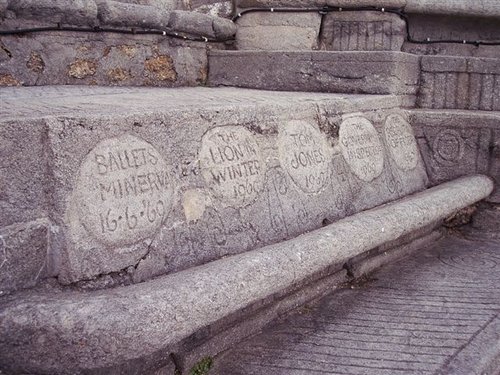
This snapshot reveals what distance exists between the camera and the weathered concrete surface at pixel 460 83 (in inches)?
161

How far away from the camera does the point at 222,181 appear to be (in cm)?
233

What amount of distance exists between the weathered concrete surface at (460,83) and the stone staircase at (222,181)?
1 cm

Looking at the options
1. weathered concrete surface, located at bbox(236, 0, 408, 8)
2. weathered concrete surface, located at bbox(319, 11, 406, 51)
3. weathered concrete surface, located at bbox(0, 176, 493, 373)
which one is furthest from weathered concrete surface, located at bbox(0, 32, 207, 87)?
weathered concrete surface, located at bbox(0, 176, 493, 373)

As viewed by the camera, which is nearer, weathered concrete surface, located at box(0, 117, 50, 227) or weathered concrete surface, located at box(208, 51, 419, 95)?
weathered concrete surface, located at box(0, 117, 50, 227)

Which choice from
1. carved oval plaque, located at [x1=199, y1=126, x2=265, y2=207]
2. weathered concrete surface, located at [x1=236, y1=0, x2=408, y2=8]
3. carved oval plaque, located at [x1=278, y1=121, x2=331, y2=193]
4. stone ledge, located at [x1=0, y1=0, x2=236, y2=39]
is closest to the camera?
carved oval plaque, located at [x1=199, y1=126, x2=265, y2=207]

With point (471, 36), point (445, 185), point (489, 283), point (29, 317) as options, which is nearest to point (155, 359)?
Result: point (29, 317)

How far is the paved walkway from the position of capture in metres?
2.11

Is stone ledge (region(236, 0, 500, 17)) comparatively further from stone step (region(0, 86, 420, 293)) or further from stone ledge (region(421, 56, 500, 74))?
stone step (region(0, 86, 420, 293))

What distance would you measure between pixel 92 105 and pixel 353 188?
1546 millimetres

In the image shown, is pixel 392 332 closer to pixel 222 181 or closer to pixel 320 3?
pixel 222 181

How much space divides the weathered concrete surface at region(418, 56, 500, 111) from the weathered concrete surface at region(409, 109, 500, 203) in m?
0.18

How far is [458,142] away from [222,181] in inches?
89.0

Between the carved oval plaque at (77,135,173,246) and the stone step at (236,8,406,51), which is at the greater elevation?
the stone step at (236,8,406,51)

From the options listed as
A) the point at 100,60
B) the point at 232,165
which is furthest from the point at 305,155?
the point at 100,60
